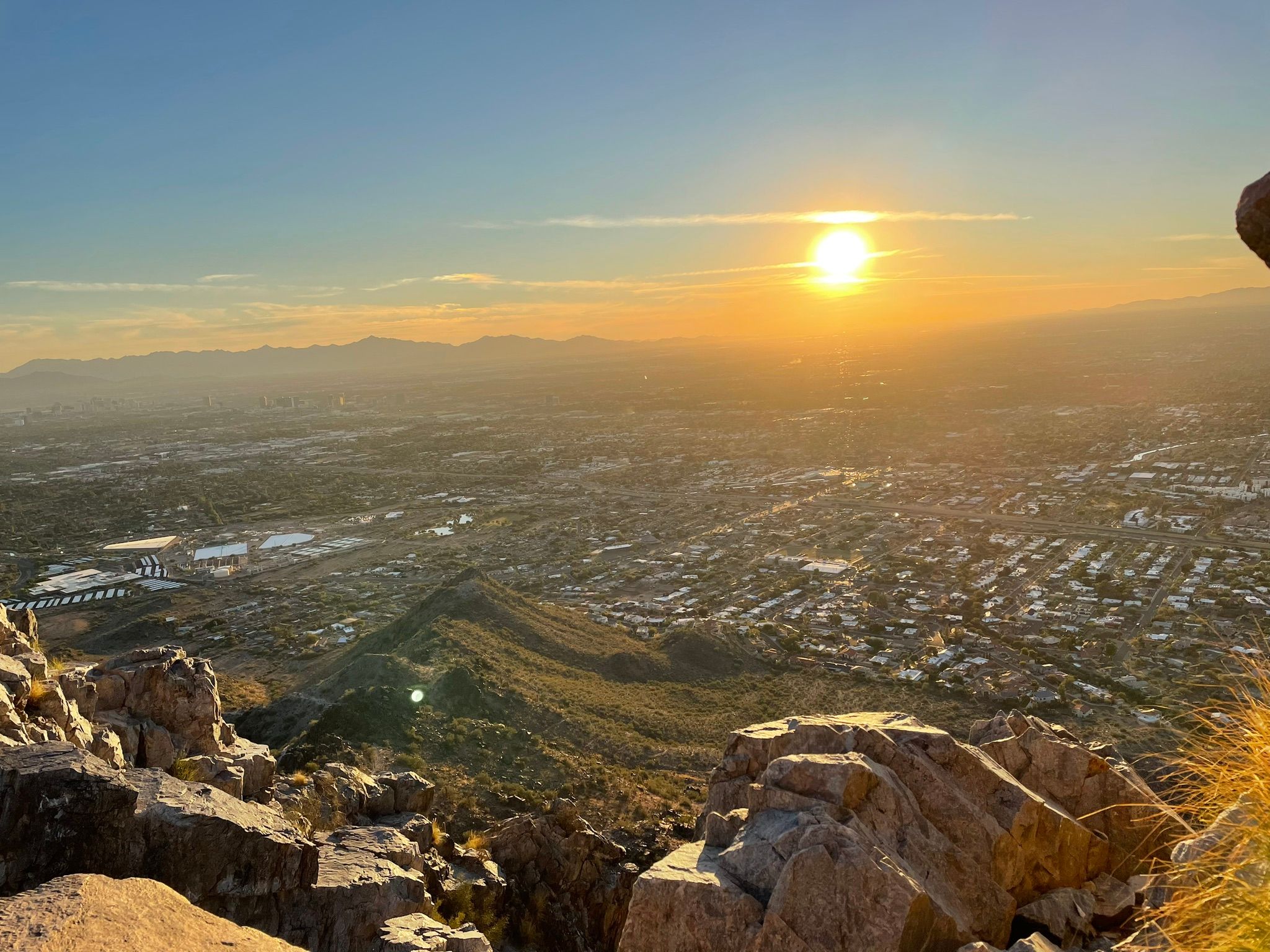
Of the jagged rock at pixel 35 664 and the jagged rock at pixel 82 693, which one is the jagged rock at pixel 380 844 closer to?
the jagged rock at pixel 82 693

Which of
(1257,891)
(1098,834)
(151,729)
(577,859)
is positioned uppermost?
(1257,891)

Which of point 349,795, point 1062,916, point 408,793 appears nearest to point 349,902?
point 349,795

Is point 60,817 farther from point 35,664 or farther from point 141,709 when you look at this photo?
point 141,709

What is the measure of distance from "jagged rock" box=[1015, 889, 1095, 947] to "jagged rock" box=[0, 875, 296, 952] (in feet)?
26.8

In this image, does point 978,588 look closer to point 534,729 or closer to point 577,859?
point 534,729

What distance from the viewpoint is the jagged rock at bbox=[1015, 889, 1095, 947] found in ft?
30.3

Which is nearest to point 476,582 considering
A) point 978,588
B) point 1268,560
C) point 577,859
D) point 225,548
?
point 577,859

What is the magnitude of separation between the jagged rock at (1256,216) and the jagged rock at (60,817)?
1141 cm

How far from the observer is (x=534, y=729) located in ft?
82.2

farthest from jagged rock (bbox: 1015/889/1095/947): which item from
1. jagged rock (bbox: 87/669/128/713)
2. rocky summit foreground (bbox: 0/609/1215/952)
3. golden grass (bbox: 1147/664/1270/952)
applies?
jagged rock (bbox: 87/669/128/713)

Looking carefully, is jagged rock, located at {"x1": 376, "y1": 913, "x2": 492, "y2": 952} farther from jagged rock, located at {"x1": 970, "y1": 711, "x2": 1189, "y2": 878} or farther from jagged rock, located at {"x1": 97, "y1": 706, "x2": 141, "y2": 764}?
jagged rock, located at {"x1": 970, "y1": 711, "x2": 1189, "y2": 878}

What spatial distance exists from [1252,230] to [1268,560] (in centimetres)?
5115

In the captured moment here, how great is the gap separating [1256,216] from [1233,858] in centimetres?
487

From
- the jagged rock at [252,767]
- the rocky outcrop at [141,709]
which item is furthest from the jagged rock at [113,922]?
the jagged rock at [252,767]
